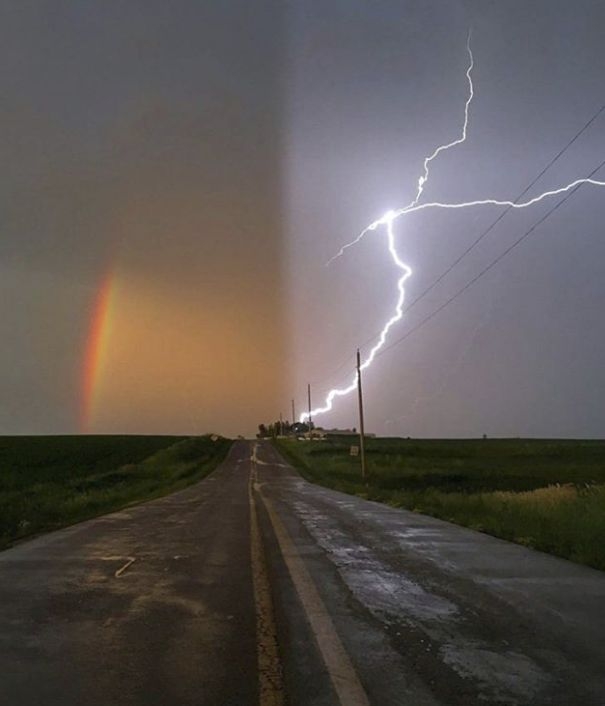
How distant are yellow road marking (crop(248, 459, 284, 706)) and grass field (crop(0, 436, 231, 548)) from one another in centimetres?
622

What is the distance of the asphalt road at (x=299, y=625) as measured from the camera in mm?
4434

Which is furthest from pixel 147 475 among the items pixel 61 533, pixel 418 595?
pixel 418 595

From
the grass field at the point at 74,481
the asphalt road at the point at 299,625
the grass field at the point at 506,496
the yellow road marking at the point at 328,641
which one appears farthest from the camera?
the grass field at the point at 74,481

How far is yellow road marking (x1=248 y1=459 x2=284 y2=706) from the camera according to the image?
14.3ft

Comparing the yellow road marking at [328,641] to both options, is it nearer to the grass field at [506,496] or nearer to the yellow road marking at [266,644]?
the yellow road marking at [266,644]

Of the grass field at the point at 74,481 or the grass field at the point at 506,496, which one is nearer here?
the grass field at the point at 506,496

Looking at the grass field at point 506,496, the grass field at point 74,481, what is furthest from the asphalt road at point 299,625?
the grass field at point 74,481

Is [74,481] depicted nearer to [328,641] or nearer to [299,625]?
[299,625]

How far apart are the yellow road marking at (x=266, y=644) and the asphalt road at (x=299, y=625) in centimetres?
2

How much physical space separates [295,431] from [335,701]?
150m

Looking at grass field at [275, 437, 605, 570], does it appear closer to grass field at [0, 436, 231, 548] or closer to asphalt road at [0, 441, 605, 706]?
asphalt road at [0, 441, 605, 706]

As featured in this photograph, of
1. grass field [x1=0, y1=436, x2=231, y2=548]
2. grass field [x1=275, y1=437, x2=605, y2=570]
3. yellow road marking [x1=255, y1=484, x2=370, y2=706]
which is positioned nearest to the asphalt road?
yellow road marking [x1=255, y1=484, x2=370, y2=706]

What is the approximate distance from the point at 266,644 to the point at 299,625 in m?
0.64

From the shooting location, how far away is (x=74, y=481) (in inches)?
1651
